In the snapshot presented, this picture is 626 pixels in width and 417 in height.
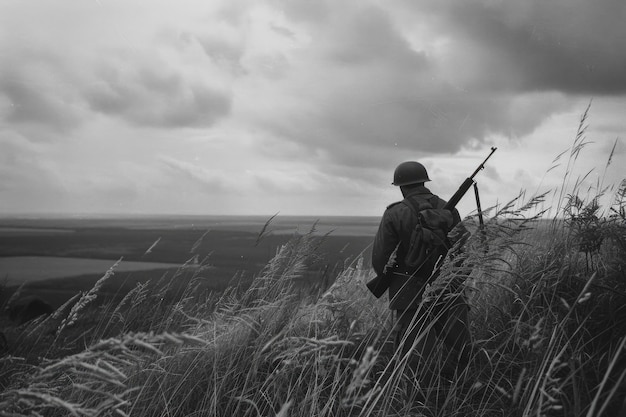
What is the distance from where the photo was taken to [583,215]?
378 centimetres

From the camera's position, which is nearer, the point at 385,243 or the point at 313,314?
the point at 313,314

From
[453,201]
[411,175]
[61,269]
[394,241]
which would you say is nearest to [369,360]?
[394,241]

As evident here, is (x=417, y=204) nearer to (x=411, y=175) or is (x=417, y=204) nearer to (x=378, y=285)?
(x=411, y=175)

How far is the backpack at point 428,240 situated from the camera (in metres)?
3.86

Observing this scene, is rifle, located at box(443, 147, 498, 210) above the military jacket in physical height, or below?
above

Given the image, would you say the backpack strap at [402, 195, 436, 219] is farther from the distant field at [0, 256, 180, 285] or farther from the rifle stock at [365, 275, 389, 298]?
the distant field at [0, 256, 180, 285]

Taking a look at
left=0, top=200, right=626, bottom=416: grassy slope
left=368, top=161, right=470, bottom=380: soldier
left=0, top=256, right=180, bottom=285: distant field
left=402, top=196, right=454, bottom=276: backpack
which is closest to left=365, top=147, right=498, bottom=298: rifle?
left=368, top=161, right=470, bottom=380: soldier

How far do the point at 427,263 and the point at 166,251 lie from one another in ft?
200

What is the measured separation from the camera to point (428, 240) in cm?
386

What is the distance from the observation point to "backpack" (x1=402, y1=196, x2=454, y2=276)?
3.86m

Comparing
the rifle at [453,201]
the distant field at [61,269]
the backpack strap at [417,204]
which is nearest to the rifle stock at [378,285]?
the rifle at [453,201]

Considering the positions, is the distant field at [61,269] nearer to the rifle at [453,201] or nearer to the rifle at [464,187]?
the rifle at [453,201]

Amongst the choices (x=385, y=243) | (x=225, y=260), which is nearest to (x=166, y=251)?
(x=225, y=260)

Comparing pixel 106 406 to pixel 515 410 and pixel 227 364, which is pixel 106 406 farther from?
pixel 515 410
